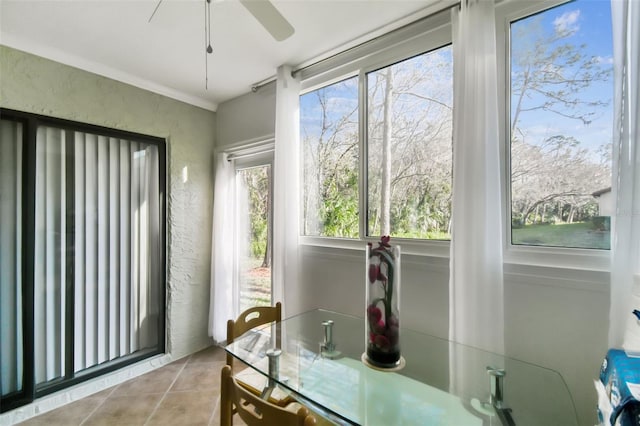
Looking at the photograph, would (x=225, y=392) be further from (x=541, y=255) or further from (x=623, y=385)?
(x=541, y=255)

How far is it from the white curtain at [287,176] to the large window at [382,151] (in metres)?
0.16

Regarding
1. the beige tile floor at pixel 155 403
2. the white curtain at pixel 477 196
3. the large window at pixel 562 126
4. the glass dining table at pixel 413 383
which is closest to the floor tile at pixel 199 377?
the beige tile floor at pixel 155 403

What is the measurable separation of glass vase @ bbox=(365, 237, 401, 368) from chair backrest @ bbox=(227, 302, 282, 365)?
78 centimetres

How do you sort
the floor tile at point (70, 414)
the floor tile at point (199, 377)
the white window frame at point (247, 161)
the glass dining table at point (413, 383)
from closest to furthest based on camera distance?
1. the glass dining table at point (413, 383)
2. the floor tile at point (70, 414)
3. the floor tile at point (199, 377)
4. the white window frame at point (247, 161)

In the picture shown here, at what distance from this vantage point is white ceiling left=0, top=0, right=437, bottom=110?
1.57m

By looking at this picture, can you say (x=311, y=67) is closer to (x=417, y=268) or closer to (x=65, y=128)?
(x=417, y=268)

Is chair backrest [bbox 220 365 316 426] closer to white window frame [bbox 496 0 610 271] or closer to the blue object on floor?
the blue object on floor

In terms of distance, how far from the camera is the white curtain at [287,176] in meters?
2.17

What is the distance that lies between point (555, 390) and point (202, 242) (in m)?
2.79

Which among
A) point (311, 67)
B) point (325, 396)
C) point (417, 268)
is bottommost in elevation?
point (325, 396)

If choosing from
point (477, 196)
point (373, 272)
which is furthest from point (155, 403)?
point (477, 196)

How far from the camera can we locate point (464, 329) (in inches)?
54.0

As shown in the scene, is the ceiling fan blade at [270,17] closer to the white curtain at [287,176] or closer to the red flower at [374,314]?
the white curtain at [287,176]

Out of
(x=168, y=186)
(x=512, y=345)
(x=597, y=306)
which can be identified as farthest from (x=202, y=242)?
(x=597, y=306)
